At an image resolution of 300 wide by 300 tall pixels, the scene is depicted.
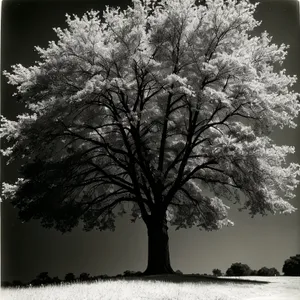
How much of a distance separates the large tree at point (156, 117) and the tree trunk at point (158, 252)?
33mm

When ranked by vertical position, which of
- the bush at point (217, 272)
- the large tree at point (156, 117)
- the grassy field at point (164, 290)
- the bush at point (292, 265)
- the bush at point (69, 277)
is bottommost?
the grassy field at point (164, 290)

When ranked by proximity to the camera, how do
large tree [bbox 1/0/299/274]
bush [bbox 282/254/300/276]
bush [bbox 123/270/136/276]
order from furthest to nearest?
large tree [bbox 1/0/299/274], bush [bbox 123/270/136/276], bush [bbox 282/254/300/276]

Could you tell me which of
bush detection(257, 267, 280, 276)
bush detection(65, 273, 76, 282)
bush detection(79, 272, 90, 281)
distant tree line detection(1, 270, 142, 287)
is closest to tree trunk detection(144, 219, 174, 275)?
distant tree line detection(1, 270, 142, 287)

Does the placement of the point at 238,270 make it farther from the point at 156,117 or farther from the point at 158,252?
the point at 156,117

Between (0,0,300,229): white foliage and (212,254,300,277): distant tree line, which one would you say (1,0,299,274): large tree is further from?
(212,254,300,277): distant tree line

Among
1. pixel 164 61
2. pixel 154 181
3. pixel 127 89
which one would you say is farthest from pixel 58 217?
pixel 164 61

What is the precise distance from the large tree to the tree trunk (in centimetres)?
3

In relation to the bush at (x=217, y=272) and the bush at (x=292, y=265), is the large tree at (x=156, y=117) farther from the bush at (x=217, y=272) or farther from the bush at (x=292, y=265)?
the bush at (x=292, y=265)

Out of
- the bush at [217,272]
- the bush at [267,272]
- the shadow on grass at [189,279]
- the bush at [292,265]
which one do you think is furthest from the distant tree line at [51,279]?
the bush at [292,265]

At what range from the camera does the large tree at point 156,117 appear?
15766 mm

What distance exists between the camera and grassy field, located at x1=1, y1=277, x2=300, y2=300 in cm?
1318

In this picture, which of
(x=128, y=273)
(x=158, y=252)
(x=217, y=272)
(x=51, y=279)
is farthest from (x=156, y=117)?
(x=51, y=279)

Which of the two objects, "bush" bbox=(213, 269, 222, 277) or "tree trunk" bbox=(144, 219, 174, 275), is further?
"tree trunk" bbox=(144, 219, 174, 275)

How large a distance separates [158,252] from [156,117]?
3.76 m
